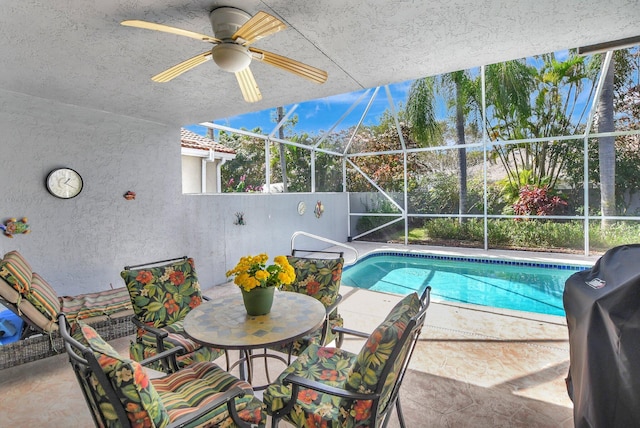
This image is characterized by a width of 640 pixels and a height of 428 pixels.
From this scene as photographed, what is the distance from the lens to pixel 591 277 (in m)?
1.76

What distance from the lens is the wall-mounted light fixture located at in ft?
8.27

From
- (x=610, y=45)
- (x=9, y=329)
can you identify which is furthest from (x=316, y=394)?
(x=610, y=45)

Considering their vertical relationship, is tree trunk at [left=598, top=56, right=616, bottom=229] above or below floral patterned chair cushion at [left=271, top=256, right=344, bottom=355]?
above

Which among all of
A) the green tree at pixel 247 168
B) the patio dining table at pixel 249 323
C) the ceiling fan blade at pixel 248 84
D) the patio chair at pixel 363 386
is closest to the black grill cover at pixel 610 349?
the patio chair at pixel 363 386

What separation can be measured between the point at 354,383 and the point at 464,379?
5.06ft

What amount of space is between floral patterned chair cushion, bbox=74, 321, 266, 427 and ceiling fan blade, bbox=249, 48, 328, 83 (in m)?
1.77

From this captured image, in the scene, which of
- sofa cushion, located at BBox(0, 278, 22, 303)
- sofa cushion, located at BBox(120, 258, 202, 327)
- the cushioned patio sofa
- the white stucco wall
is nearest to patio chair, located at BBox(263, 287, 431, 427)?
sofa cushion, located at BBox(120, 258, 202, 327)

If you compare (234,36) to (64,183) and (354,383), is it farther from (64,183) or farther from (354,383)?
(64,183)

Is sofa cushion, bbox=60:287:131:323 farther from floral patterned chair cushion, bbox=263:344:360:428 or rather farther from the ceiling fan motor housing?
the ceiling fan motor housing

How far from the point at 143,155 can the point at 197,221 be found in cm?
125

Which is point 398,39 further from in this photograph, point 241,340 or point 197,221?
point 197,221

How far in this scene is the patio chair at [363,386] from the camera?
1.42m

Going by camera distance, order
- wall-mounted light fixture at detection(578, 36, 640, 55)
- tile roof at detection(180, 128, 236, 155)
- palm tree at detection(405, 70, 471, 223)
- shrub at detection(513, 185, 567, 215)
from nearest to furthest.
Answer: wall-mounted light fixture at detection(578, 36, 640, 55), tile roof at detection(180, 128, 236, 155), shrub at detection(513, 185, 567, 215), palm tree at detection(405, 70, 471, 223)

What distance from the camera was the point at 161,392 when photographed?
175 centimetres
